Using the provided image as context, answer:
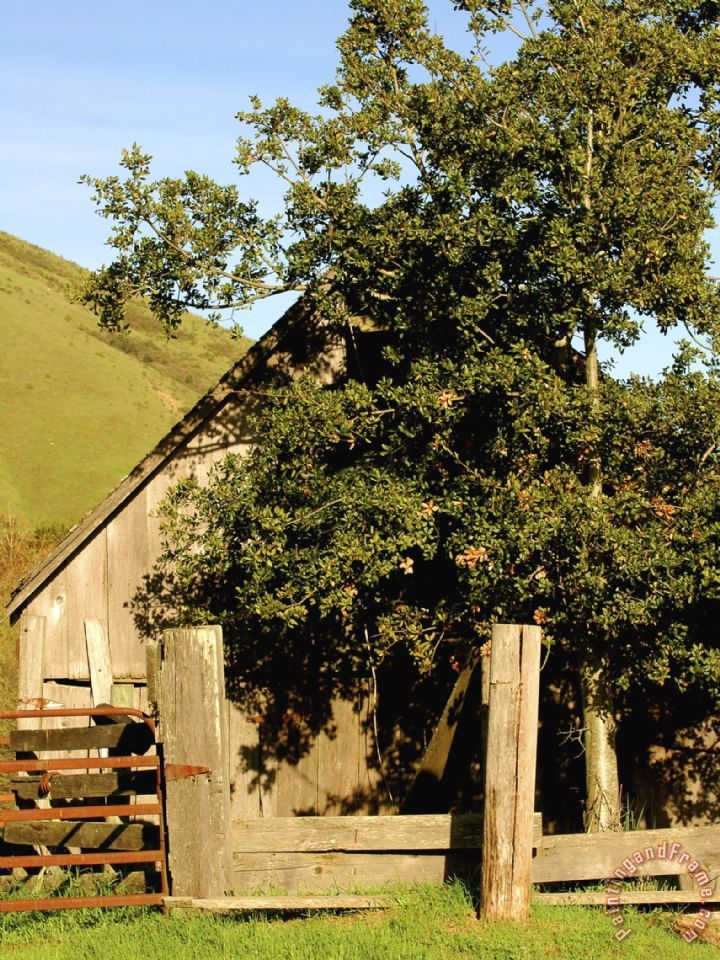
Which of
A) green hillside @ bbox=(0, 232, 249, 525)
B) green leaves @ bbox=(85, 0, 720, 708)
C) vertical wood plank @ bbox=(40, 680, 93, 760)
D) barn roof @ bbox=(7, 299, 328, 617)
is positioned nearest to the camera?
green leaves @ bbox=(85, 0, 720, 708)

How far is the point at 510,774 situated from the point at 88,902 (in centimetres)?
330

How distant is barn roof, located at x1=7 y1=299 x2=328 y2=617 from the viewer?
12.3 metres

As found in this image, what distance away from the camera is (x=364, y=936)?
7.69 meters

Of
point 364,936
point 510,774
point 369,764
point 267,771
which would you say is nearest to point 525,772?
point 510,774

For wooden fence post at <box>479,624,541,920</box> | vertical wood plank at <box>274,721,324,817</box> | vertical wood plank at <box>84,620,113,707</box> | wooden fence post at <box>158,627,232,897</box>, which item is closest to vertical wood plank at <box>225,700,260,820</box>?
vertical wood plank at <box>274,721,324,817</box>

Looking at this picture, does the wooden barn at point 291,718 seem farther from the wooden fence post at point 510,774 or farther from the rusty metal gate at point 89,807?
the wooden fence post at point 510,774

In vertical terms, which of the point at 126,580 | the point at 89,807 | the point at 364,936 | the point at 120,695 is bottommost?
the point at 364,936

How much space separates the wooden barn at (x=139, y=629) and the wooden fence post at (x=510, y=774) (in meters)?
4.59

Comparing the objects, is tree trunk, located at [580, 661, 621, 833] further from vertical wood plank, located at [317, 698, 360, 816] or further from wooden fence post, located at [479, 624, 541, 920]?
wooden fence post, located at [479, 624, 541, 920]

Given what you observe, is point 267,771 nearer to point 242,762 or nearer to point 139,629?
point 242,762

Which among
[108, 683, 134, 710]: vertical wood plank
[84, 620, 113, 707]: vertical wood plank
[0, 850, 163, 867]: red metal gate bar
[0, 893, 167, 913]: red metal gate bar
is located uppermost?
[84, 620, 113, 707]: vertical wood plank

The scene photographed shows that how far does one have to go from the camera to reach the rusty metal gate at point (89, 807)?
8.22 m

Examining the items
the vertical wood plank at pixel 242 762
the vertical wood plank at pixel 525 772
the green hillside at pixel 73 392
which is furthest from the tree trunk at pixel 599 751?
the green hillside at pixel 73 392

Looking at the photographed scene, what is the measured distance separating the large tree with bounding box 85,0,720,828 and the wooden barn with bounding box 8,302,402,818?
53.5 inches
